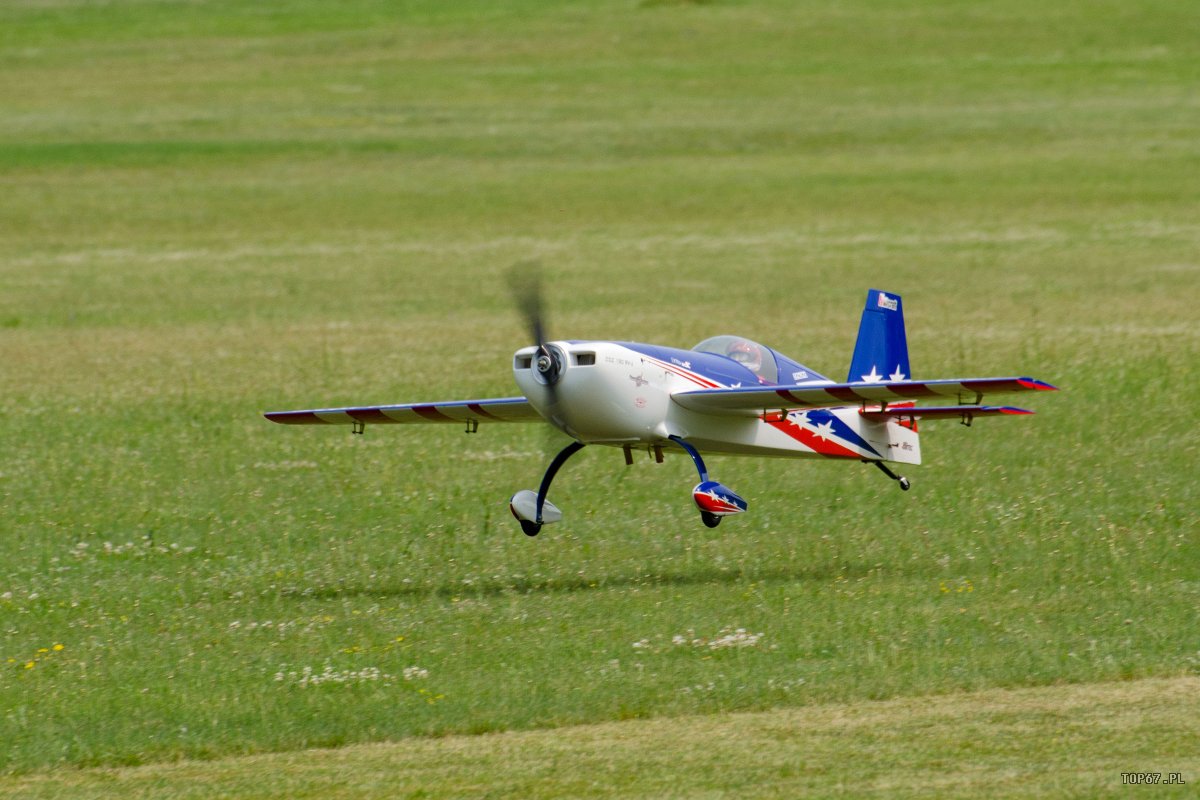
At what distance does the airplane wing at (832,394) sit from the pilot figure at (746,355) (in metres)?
0.55

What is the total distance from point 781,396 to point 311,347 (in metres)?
18.9

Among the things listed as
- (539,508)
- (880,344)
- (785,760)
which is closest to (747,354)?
(880,344)

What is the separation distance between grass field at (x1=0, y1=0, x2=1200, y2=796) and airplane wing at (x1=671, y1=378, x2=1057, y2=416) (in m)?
1.73

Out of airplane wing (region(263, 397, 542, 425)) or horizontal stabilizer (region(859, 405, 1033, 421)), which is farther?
airplane wing (region(263, 397, 542, 425))

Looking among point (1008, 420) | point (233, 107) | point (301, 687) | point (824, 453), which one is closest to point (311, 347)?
point (1008, 420)

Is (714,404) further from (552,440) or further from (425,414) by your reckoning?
(425,414)

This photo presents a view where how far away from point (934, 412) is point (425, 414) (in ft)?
16.0

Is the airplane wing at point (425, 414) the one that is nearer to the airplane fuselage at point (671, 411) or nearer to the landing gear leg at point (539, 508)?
the landing gear leg at point (539, 508)

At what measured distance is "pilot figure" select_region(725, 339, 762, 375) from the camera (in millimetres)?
16734

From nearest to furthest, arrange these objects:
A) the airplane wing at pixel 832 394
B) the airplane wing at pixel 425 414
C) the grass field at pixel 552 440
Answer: the grass field at pixel 552 440
the airplane wing at pixel 832 394
the airplane wing at pixel 425 414

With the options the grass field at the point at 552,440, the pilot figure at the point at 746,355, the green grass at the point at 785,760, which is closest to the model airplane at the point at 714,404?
the pilot figure at the point at 746,355

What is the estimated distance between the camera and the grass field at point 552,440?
520 inches

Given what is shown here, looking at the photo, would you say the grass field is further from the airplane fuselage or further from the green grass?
the airplane fuselage

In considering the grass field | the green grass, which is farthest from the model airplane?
the green grass
